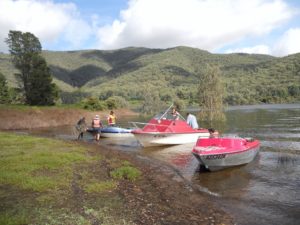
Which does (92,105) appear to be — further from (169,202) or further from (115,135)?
(169,202)

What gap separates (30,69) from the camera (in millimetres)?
67438

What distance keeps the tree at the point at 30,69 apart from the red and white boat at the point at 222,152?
5461 centimetres

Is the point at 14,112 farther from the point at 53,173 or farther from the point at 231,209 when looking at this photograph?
the point at 231,209

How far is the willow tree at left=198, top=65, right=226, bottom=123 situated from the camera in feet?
188

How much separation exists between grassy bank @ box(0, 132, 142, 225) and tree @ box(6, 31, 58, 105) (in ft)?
167

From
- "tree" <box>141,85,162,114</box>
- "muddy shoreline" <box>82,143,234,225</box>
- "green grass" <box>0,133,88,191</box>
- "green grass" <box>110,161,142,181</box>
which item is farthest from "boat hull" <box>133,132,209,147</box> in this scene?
"tree" <box>141,85,162,114</box>

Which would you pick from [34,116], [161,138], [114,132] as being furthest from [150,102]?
[161,138]

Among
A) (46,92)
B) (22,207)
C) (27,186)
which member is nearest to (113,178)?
(27,186)

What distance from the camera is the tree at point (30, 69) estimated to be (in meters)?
65.9

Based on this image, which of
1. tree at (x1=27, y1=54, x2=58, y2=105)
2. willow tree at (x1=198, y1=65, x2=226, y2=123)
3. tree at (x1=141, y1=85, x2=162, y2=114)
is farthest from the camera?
tree at (x1=141, y1=85, x2=162, y2=114)

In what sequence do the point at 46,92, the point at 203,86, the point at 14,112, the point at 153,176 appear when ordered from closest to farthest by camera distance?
the point at 153,176 → the point at 14,112 → the point at 203,86 → the point at 46,92

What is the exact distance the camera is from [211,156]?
16.9 metres

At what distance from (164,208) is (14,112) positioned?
1771 inches

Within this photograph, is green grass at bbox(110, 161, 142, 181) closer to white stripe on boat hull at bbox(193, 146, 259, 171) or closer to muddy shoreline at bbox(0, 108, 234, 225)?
muddy shoreline at bbox(0, 108, 234, 225)
